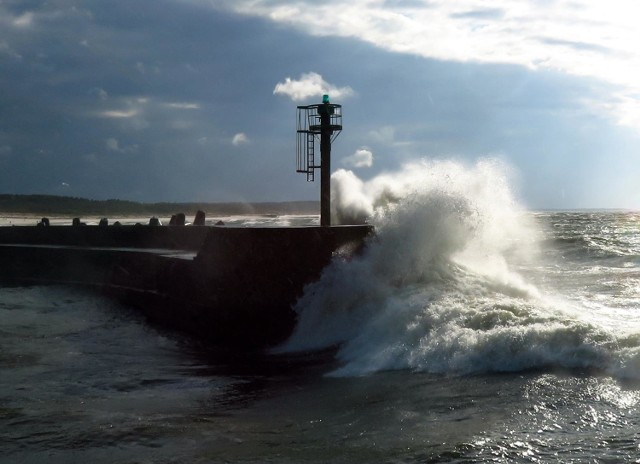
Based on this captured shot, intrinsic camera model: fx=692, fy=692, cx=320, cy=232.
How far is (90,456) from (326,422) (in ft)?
6.28

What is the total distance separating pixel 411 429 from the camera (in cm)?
554

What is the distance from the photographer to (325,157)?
14.6 meters

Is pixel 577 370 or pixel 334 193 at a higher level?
pixel 334 193

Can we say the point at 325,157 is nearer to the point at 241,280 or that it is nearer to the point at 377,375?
the point at 241,280

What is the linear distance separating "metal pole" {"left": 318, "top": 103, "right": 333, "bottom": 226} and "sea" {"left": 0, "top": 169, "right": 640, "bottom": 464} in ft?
9.67

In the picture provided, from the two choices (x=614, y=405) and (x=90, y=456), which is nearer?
(x=90, y=456)

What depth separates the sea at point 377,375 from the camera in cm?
525

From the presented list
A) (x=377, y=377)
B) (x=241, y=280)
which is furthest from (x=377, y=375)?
(x=241, y=280)

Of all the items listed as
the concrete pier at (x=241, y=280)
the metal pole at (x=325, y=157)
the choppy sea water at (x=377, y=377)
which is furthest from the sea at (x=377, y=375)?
the metal pole at (x=325, y=157)

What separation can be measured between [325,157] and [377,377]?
25.6 feet

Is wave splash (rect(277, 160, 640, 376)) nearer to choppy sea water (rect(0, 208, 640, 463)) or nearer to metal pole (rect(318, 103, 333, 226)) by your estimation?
choppy sea water (rect(0, 208, 640, 463))

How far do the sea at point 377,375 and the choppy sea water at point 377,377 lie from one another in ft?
0.08

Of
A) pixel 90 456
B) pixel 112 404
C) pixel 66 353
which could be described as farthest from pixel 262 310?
pixel 90 456

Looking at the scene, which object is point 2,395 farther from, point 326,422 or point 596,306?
point 596,306
